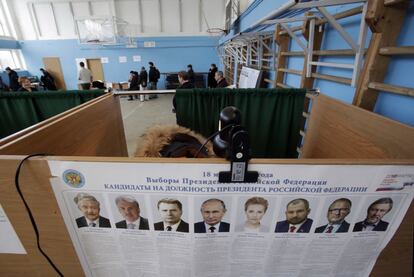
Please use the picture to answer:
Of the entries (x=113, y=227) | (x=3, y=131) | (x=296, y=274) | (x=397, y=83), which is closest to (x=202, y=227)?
(x=113, y=227)

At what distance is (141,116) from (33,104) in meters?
3.32

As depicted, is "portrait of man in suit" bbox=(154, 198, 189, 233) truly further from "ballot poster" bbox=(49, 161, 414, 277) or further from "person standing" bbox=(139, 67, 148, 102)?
"person standing" bbox=(139, 67, 148, 102)

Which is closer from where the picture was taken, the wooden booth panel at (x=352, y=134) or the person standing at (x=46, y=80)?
the wooden booth panel at (x=352, y=134)

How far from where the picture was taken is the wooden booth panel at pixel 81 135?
70 cm

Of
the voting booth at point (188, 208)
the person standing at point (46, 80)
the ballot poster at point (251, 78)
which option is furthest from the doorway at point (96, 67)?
the voting booth at point (188, 208)

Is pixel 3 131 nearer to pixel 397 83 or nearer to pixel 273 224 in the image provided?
pixel 273 224

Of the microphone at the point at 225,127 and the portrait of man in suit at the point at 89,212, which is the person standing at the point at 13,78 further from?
the microphone at the point at 225,127

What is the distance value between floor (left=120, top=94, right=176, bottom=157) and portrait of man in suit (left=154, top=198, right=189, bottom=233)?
2614mm

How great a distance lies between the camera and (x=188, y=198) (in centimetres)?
51

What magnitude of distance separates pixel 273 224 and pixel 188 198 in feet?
0.81

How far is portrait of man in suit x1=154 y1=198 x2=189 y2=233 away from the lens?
1.70 feet

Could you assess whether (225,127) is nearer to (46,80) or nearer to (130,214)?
(130,214)

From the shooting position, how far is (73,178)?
1.65 feet

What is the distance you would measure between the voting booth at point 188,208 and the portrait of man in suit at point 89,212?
1 cm
